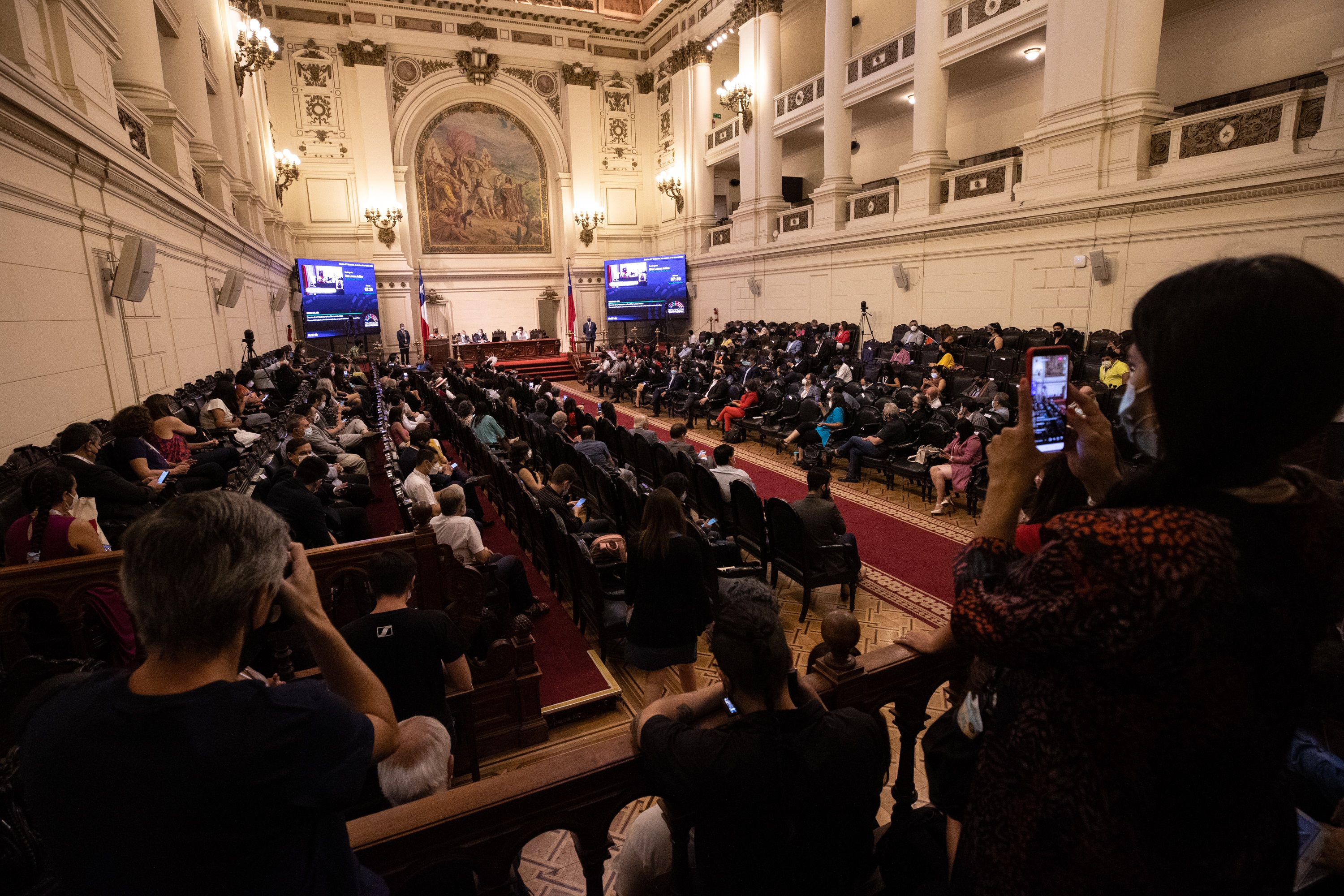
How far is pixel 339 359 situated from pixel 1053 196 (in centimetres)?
1696

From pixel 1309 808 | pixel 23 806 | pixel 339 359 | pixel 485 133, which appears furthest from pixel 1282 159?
pixel 485 133

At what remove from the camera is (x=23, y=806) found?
1525mm

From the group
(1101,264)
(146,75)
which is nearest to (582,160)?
(146,75)

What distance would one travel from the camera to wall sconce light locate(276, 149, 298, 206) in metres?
18.7

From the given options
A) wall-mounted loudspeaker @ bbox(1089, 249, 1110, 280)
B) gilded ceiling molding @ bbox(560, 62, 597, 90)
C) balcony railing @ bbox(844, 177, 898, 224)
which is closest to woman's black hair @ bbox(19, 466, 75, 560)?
wall-mounted loudspeaker @ bbox(1089, 249, 1110, 280)

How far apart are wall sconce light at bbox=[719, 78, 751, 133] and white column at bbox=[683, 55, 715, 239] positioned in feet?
10.4

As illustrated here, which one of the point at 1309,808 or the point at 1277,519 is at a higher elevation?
the point at 1277,519

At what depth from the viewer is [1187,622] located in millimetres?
784

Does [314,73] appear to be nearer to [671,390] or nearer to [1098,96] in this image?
[671,390]

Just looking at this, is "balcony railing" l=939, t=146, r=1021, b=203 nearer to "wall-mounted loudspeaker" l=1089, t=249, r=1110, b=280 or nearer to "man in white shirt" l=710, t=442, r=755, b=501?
"wall-mounted loudspeaker" l=1089, t=249, r=1110, b=280

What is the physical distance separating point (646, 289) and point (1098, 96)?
1482 cm

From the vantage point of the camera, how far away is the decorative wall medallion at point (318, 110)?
66.1 ft

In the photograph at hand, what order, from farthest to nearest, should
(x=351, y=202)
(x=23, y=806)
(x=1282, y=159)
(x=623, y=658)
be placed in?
(x=351, y=202) → (x=1282, y=159) → (x=623, y=658) → (x=23, y=806)

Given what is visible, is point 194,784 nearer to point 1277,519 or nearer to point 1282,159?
point 1277,519
